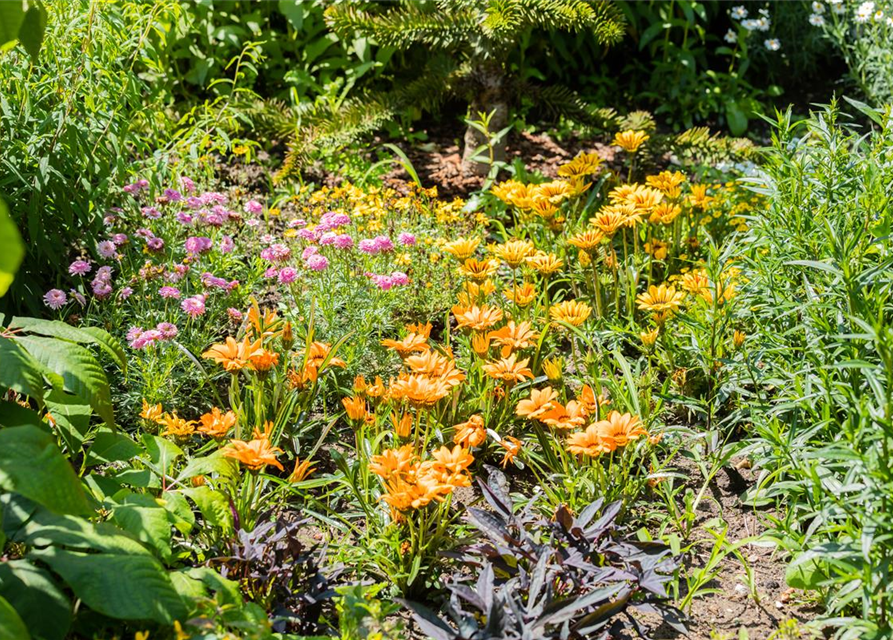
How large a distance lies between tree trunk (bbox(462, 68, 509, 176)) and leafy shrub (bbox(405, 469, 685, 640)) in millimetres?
2615

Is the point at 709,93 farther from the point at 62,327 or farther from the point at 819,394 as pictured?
the point at 62,327

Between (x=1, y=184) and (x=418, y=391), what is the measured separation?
1.63 m

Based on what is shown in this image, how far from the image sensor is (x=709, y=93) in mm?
5762

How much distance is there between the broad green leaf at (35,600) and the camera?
1.85 m

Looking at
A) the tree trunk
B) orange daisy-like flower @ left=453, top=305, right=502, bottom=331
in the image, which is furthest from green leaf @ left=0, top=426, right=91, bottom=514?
the tree trunk

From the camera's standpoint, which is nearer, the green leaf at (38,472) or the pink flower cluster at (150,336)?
the green leaf at (38,472)

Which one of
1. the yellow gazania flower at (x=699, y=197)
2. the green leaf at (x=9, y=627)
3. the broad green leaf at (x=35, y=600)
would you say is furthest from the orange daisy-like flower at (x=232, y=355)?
the yellow gazania flower at (x=699, y=197)

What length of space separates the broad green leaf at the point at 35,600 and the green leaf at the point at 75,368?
0.37 metres

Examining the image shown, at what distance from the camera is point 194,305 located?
10.3ft

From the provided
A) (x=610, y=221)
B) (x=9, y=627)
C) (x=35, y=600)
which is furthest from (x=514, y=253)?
(x=9, y=627)

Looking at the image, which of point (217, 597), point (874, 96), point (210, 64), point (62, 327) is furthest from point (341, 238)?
point (874, 96)

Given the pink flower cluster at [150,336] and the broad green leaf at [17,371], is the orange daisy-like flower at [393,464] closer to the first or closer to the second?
the broad green leaf at [17,371]

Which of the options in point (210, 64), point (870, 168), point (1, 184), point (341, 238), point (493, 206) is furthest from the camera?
point (210, 64)

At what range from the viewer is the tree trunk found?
4.73 meters
